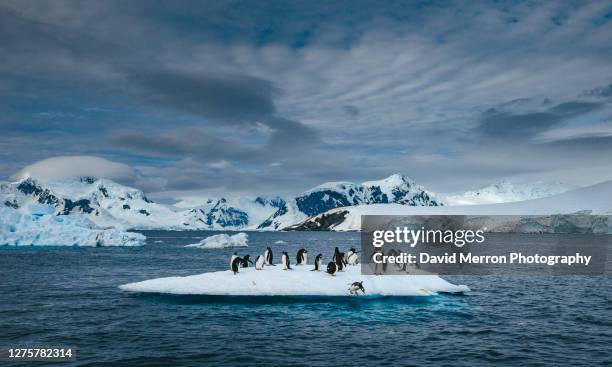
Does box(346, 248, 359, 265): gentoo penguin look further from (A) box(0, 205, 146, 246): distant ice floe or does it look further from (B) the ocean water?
(A) box(0, 205, 146, 246): distant ice floe

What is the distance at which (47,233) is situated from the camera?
4122 inches

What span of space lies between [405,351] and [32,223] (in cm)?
11267

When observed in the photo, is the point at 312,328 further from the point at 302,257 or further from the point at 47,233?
the point at 47,233

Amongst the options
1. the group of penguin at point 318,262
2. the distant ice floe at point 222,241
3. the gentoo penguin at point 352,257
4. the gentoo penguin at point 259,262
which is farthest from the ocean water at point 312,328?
the distant ice floe at point 222,241

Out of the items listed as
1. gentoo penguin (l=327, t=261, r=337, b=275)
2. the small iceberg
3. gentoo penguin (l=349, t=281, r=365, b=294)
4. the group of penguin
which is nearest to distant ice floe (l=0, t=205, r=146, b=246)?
the group of penguin

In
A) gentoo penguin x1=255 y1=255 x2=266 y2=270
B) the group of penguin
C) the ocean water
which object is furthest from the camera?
gentoo penguin x1=255 y1=255 x2=266 y2=270

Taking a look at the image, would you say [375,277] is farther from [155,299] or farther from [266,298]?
[155,299]

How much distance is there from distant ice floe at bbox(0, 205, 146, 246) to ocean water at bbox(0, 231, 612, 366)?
7715 cm

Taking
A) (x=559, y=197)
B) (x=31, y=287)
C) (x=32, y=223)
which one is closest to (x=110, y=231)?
(x=32, y=223)

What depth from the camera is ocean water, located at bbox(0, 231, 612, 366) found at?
17.2 metres

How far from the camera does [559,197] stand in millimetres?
175250

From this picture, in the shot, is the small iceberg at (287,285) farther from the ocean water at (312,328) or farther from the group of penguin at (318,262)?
the ocean water at (312,328)

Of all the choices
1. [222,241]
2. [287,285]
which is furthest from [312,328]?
[222,241]

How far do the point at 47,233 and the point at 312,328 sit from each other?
338 feet
